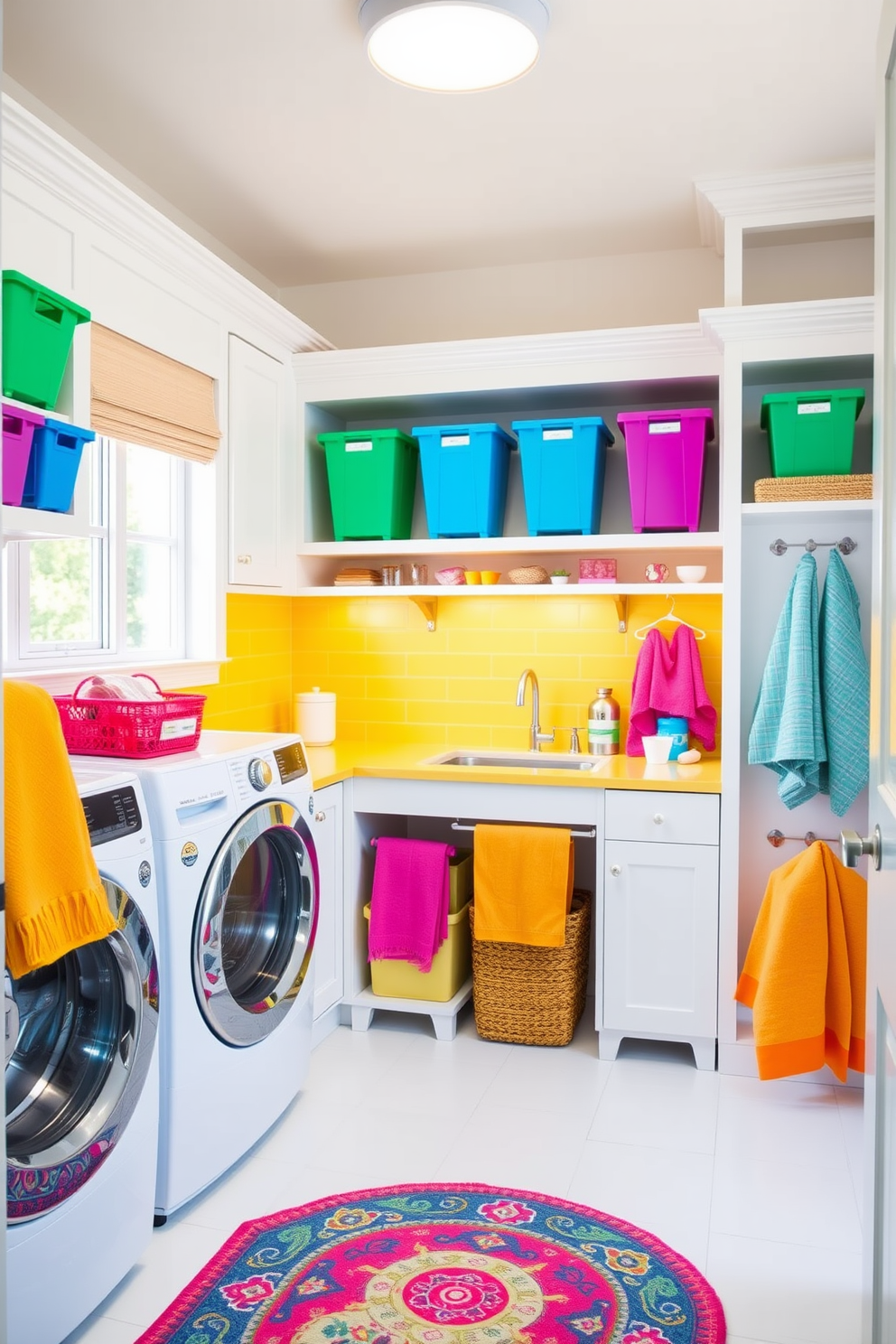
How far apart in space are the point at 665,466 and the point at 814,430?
482mm

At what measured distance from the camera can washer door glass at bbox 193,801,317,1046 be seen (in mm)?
2441

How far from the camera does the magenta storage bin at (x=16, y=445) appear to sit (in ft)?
6.64

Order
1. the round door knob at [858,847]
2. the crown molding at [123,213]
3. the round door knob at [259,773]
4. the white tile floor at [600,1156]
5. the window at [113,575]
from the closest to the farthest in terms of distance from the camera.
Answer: the round door knob at [858,847] → the white tile floor at [600,1156] → the crown molding at [123,213] → the round door knob at [259,773] → the window at [113,575]

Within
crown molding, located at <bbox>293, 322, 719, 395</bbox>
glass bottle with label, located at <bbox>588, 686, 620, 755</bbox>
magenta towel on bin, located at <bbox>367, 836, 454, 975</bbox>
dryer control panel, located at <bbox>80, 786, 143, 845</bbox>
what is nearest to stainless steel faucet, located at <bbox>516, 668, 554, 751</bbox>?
glass bottle with label, located at <bbox>588, 686, 620, 755</bbox>

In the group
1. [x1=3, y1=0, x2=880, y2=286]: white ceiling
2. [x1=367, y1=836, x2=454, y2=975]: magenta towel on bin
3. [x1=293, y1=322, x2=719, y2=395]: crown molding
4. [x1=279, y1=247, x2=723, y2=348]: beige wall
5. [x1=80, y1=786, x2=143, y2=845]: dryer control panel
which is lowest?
[x1=367, y1=836, x2=454, y2=975]: magenta towel on bin

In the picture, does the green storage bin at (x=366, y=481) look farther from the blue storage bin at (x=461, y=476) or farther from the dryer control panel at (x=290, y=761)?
the dryer control panel at (x=290, y=761)

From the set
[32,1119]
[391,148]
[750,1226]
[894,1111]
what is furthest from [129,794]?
[391,148]

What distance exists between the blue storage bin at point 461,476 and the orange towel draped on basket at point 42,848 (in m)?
2.08

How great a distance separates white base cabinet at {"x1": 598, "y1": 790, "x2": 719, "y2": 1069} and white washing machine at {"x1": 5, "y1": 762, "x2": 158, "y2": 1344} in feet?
5.02

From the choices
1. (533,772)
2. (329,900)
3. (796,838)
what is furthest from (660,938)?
(329,900)

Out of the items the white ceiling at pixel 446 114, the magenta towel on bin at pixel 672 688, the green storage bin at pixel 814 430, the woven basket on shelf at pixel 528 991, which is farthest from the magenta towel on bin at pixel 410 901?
the white ceiling at pixel 446 114

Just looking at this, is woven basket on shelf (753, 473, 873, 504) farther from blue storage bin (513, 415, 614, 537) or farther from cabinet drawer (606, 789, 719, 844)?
cabinet drawer (606, 789, 719, 844)

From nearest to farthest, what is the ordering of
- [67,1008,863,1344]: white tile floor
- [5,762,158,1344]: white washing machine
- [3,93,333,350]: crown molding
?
[5,762,158,1344]: white washing machine < [67,1008,863,1344]: white tile floor < [3,93,333,350]: crown molding

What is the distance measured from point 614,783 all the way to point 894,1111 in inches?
76.1
